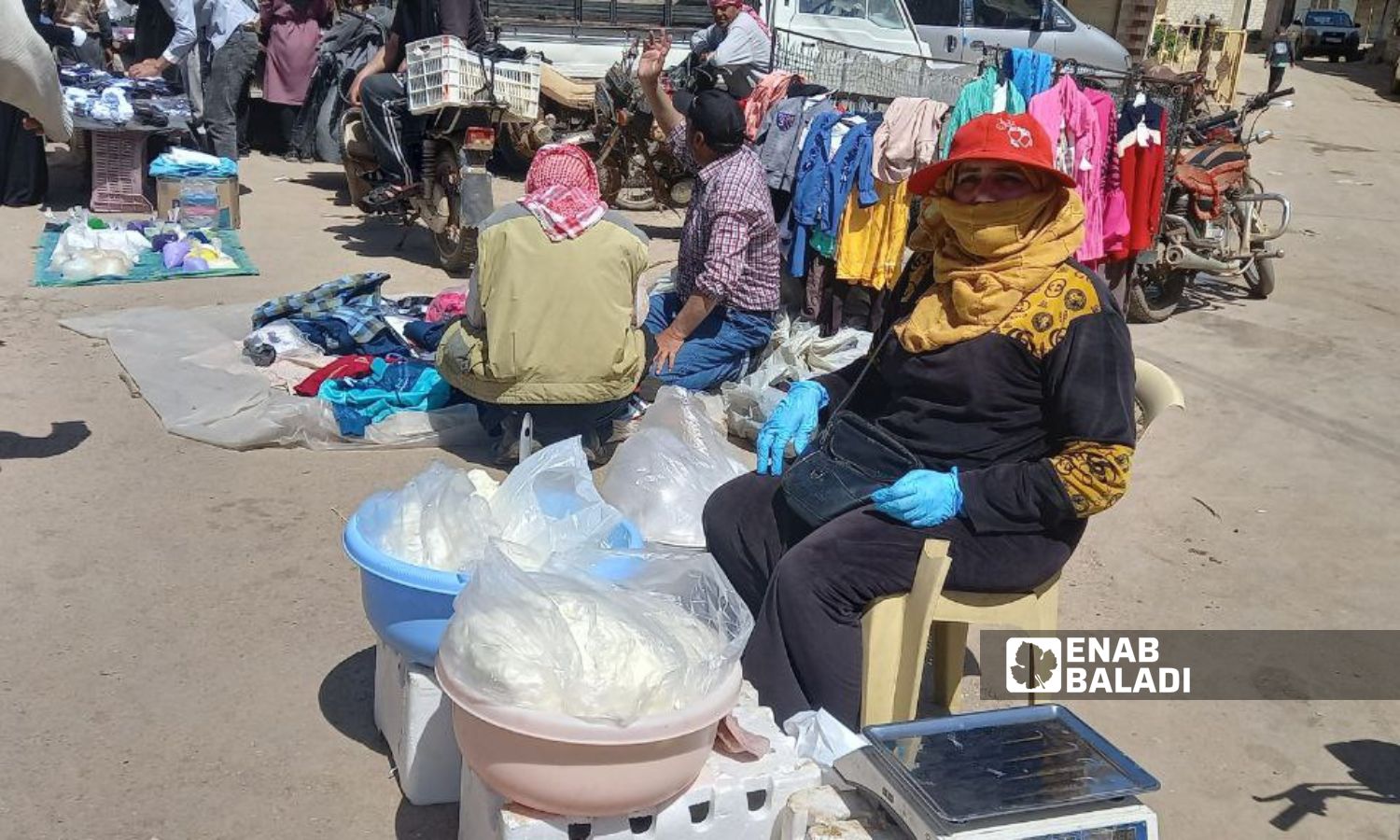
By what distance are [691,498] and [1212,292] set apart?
6.50 metres

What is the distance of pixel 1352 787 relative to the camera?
136 inches

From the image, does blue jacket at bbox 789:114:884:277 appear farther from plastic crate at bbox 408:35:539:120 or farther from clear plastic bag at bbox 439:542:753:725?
clear plastic bag at bbox 439:542:753:725

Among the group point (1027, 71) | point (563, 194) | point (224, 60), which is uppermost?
point (1027, 71)

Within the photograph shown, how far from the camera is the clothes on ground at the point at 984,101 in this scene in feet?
21.4

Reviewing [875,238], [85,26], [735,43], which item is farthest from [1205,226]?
[85,26]

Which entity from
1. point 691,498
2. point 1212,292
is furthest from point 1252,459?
point 1212,292

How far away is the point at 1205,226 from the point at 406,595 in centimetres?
718

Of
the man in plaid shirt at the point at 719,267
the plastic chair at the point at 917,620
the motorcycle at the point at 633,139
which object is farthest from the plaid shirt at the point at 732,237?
the motorcycle at the point at 633,139

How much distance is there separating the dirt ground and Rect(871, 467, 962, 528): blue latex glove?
1.00 metres

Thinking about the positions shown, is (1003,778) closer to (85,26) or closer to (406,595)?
(406,595)

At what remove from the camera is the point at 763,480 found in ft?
11.7

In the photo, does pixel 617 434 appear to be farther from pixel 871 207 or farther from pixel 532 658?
pixel 532 658

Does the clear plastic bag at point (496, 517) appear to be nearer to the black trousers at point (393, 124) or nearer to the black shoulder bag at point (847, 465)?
the black shoulder bag at point (847, 465)

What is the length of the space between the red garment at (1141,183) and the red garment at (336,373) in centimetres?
420
